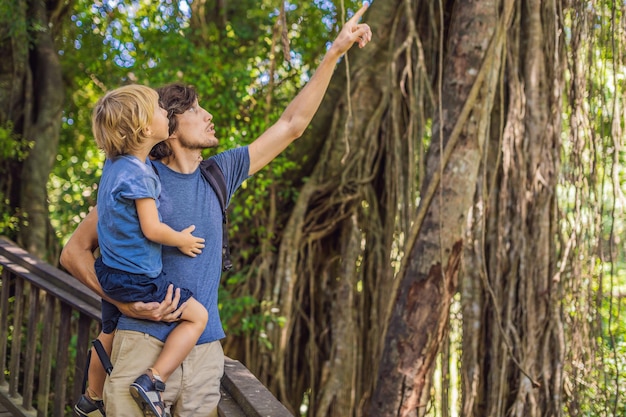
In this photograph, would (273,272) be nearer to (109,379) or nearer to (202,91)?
(202,91)

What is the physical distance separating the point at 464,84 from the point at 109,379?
229 cm

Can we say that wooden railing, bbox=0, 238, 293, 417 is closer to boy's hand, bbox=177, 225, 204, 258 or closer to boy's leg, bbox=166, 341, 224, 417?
boy's leg, bbox=166, 341, 224, 417

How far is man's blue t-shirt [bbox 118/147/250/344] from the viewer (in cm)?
181

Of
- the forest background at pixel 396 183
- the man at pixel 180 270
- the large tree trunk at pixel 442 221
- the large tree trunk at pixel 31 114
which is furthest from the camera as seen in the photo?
the large tree trunk at pixel 31 114

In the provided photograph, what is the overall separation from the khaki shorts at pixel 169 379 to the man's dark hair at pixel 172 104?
1.48ft

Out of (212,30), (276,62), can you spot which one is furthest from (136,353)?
(212,30)

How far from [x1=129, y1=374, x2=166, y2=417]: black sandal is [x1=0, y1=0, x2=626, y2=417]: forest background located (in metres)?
1.56

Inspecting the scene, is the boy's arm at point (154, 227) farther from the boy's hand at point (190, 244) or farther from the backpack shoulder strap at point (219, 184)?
the backpack shoulder strap at point (219, 184)

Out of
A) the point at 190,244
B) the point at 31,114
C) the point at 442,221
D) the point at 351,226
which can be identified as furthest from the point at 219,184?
the point at 31,114

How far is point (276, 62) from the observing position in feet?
17.9

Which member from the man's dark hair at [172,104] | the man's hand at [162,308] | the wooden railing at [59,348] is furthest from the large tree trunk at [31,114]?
the man's hand at [162,308]

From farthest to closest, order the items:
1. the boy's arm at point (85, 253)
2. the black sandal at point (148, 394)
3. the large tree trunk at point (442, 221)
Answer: the large tree trunk at point (442, 221) → the boy's arm at point (85, 253) → the black sandal at point (148, 394)

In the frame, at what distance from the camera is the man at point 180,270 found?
1.75 metres

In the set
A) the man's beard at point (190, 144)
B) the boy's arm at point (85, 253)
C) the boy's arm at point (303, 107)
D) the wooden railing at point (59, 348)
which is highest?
the boy's arm at point (303, 107)
